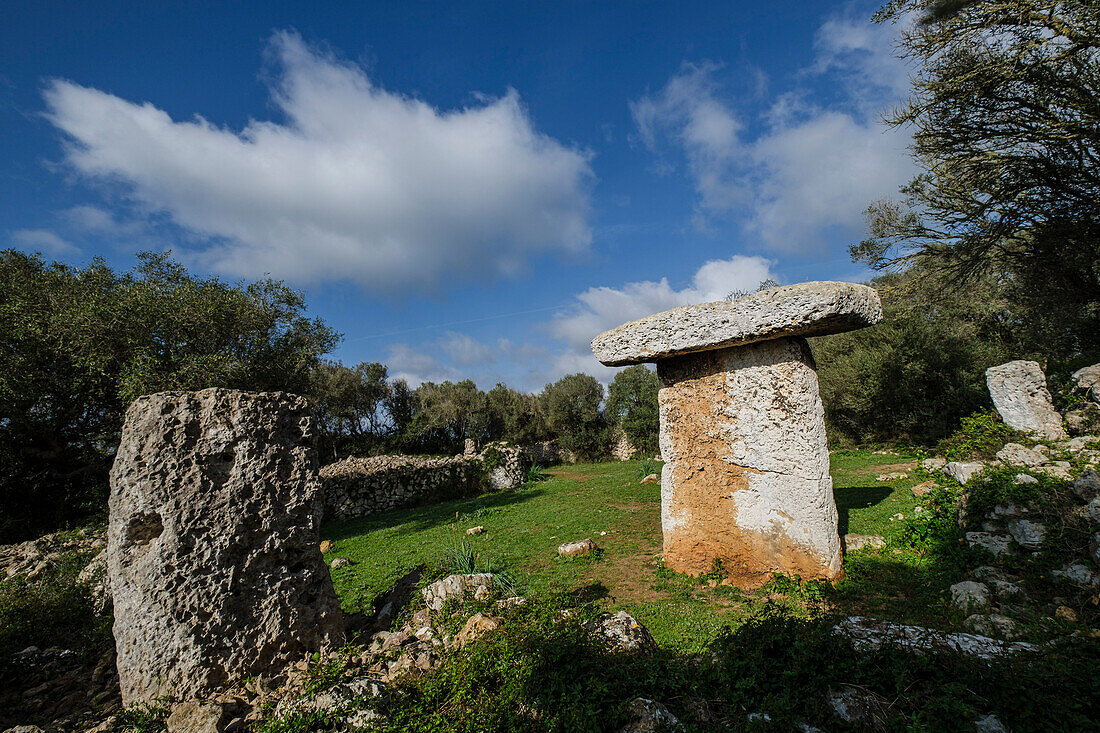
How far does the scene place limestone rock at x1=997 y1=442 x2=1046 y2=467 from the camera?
654cm

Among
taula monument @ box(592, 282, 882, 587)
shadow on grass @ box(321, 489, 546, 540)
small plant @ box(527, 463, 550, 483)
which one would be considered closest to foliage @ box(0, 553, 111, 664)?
shadow on grass @ box(321, 489, 546, 540)

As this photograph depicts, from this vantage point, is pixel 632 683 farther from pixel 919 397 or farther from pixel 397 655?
pixel 919 397

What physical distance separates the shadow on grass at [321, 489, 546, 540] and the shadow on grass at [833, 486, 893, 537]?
7.79 m

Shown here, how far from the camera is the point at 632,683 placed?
298 centimetres

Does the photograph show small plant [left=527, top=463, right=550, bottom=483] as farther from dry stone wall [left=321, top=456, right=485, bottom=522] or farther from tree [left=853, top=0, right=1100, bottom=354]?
tree [left=853, top=0, right=1100, bottom=354]

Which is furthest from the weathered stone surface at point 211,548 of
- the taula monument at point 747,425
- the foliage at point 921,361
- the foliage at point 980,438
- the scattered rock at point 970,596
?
the foliage at point 921,361

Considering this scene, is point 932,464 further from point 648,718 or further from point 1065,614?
point 648,718

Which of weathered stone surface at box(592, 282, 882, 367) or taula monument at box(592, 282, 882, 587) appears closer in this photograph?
weathered stone surface at box(592, 282, 882, 367)

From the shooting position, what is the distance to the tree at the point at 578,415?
28.8 m

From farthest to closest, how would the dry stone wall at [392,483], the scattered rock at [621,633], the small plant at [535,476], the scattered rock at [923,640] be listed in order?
the small plant at [535,476] → the dry stone wall at [392,483] → the scattered rock at [621,633] → the scattered rock at [923,640]

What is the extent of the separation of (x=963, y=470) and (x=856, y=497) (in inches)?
73.9

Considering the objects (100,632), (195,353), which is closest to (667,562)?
(100,632)

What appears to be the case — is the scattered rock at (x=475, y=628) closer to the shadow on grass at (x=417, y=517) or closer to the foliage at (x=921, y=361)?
the shadow on grass at (x=417, y=517)

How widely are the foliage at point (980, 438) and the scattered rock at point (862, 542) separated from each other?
3424 mm
